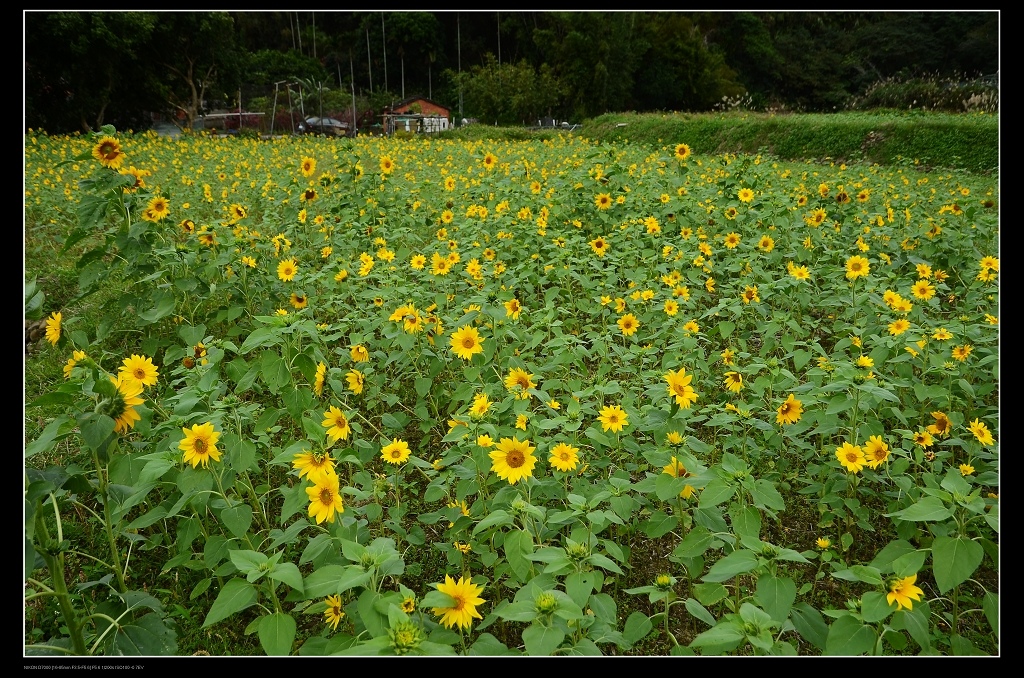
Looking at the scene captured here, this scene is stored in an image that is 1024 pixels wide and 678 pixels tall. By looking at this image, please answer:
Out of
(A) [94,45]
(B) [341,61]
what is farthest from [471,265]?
(B) [341,61]

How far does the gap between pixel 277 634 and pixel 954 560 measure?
137cm

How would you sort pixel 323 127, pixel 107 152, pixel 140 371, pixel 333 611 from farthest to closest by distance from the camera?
pixel 323 127, pixel 107 152, pixel 140 371, pixel 333 611

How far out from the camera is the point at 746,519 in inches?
52.1

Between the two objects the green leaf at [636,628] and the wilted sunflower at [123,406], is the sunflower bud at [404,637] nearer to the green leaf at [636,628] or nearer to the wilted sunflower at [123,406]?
the green leaf at [636,628]

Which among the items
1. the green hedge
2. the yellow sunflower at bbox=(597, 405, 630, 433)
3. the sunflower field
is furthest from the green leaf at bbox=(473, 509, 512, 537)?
the green hedge

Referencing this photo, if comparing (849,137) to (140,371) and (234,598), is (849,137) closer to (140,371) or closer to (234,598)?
(140,371)

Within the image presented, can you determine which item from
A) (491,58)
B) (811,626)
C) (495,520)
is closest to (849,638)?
(811,626)

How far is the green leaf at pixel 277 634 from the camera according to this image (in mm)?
1043

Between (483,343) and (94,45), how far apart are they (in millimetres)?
10246

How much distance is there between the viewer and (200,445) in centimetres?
135

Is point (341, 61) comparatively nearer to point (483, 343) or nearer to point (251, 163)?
point (251, 163)

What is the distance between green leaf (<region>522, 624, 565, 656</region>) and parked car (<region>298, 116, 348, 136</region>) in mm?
17276

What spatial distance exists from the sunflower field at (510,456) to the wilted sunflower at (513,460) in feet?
0.04

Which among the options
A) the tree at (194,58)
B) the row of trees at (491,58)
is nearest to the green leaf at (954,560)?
the row of trees at (491,58)
